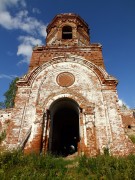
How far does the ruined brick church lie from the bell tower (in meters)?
0.12

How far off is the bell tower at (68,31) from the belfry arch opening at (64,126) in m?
4.79

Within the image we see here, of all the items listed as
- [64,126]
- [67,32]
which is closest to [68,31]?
[67,32]

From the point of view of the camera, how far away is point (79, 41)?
46.6 ft

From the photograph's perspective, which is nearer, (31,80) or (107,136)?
(107,136)

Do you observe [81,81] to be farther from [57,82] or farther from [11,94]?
[11,94]

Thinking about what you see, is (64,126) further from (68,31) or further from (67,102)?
(68,31)

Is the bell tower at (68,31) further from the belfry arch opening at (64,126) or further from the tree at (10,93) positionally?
the tree at (10,93)

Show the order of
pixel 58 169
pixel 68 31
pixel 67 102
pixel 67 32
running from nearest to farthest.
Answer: pixel 58 169 → pixel 67 102 → pixel 67 32 → pixel 68 31

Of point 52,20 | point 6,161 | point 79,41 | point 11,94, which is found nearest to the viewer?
point 6,161

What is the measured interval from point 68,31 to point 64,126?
25.1 feet

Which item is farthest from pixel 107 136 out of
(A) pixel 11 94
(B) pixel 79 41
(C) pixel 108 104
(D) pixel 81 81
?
(A) pixel 11 94

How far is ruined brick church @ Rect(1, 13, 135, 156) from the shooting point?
913 centimetres

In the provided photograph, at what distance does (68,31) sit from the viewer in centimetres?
1548

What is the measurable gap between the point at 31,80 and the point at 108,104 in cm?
467
